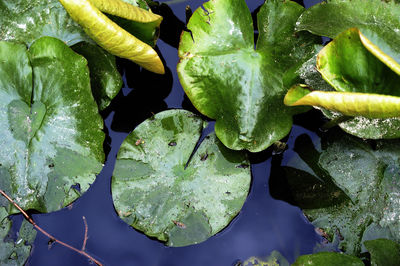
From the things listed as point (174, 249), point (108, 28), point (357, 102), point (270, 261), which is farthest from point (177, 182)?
point (357, 102)

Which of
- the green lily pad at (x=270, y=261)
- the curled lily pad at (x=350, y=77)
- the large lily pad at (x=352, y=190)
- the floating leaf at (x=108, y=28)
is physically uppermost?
the floating leaf at (x=108, y=28)

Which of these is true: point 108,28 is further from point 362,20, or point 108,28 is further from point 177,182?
point 362,20

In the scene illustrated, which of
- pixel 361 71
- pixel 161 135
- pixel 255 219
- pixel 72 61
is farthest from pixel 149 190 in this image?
pixel 361 71

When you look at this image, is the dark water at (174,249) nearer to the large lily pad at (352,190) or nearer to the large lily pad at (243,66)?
the large lily pad at (352,190)

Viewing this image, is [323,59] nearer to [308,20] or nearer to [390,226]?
[308,20]

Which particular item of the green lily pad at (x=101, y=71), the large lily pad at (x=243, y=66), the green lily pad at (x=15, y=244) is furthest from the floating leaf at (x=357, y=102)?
the green lily pad at (x=15, y=244)
